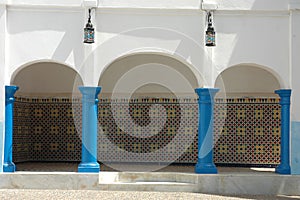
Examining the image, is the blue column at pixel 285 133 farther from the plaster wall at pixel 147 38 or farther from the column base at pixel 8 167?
the column base at pixel 8 167

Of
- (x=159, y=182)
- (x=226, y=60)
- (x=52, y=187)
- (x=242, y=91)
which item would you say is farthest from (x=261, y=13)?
(x=52, y=187)

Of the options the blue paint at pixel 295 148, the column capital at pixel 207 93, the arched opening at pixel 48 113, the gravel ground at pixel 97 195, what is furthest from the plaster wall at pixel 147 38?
the arched opening at pixel 48 113

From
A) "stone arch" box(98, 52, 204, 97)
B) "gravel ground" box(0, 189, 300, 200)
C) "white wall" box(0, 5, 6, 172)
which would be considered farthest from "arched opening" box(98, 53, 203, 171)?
"white wall" box(0, 5, 6, 172)

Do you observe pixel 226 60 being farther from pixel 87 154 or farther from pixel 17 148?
pixel 17 148

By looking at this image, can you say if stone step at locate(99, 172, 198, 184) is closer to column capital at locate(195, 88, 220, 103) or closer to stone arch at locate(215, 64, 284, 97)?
column capital at locate(195, 88, 220, 103)

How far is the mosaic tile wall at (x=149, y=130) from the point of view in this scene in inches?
542

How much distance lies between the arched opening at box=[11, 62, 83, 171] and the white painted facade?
3007 millimetres

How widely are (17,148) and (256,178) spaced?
5.93 m

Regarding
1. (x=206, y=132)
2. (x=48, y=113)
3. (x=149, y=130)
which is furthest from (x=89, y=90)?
(x=48, y=113)

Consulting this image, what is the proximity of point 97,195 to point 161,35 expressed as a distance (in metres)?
3.38

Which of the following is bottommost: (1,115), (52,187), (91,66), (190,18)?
(52,187)

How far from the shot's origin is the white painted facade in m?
11.1

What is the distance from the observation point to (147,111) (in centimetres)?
1420

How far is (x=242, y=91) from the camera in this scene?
13930 mm
